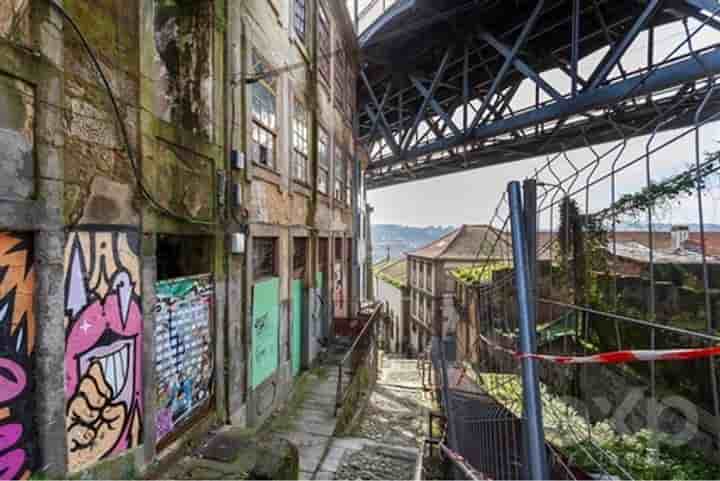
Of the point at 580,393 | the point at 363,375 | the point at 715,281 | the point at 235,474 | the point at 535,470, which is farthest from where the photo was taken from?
the point at 363,375

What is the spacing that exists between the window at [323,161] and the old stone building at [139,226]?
234 centimetres

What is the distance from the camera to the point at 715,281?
4.41 metres

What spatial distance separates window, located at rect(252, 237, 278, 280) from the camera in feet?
20.3

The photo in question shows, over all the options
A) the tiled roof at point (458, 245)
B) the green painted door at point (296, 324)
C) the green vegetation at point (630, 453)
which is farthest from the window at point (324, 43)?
the tiled roof at point (458, 245)

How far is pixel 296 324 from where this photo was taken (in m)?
8.04

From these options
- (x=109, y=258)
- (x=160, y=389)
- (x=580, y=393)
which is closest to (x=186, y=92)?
(x=109, y=258)

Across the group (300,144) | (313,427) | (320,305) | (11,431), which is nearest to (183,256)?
(11,431)

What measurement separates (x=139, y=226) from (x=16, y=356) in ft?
4.85

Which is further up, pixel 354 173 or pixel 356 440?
pixel 354 173

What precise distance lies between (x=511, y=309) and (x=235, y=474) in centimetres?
479

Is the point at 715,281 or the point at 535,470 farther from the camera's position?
the point at 715,281

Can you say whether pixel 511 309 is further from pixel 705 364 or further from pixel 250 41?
pixel 250 41

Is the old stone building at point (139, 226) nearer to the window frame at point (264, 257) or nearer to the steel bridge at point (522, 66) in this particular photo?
the window frame at point (264, 257)

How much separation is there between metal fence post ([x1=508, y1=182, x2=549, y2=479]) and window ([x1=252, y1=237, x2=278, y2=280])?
5126 mm
